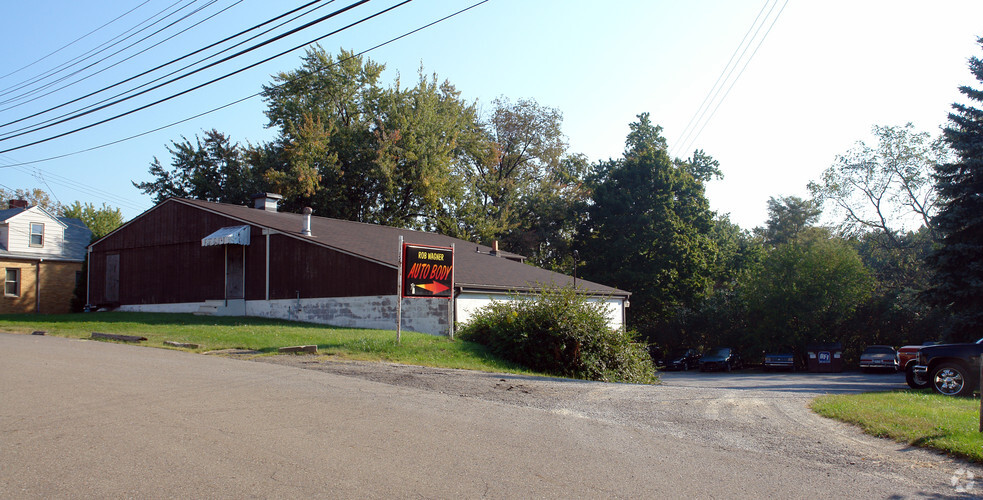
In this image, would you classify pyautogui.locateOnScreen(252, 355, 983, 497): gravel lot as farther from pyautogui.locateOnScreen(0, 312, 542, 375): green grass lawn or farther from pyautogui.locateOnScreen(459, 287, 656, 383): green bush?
pyautogui.locateOnScreen(459, 287, 656, 383): green bush

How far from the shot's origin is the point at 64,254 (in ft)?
132

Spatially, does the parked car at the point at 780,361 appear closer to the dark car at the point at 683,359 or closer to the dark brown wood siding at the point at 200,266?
the dark car at the point at 683,359

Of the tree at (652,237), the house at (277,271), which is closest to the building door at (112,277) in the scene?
the house at (277,271)

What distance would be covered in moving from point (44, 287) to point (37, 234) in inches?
118

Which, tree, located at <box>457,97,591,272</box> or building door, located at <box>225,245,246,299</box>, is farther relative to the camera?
tree, located at <box>457,97,591,272</box>

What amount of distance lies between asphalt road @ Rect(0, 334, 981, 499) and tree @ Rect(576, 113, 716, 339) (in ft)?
108

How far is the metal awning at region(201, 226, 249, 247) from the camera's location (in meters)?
27.8

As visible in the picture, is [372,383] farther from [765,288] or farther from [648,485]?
[765,288]

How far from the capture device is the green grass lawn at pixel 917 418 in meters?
8.09

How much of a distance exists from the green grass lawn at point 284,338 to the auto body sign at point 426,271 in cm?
134

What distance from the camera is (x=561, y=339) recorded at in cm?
1867

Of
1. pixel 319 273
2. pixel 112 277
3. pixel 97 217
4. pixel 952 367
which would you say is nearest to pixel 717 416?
pixel 952 367

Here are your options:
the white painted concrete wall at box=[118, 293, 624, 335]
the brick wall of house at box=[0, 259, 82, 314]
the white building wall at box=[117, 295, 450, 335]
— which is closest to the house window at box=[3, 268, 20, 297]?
the brick wall of house at box=[0, 259, 82, 314]

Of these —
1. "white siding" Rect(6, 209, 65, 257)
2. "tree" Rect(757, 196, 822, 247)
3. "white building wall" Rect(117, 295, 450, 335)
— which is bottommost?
"white building wall" Rect(117, 295, 450, 335)
